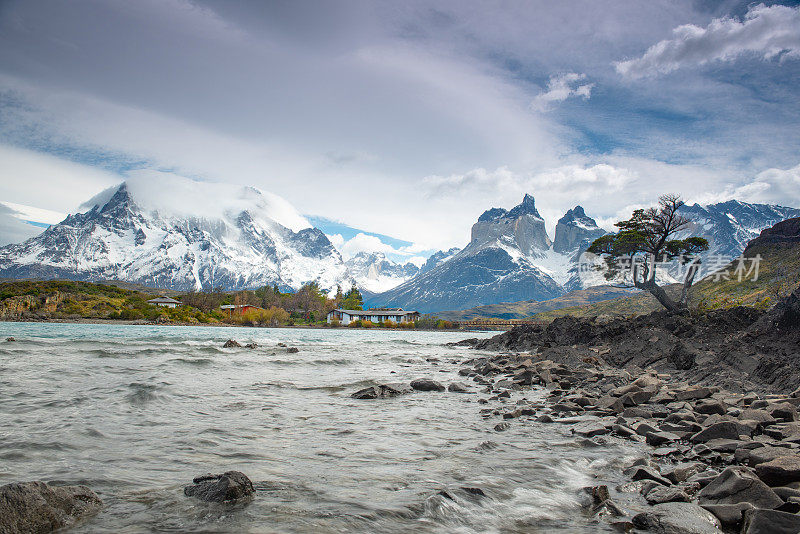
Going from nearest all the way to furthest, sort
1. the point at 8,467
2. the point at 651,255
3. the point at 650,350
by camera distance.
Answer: the point at 8,467, the point at 650,350, the point at 651,255

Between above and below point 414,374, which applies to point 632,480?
Result: above

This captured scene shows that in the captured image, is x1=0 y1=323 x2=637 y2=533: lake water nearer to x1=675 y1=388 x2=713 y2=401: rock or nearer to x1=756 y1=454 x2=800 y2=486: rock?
x1=756 y1=454 x2=800 y2=486: rock

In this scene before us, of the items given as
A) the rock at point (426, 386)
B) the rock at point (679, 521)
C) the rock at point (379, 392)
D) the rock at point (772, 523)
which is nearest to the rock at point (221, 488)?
the rock at point (679, 521)

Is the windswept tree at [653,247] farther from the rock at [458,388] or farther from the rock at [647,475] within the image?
the rock at [647,475]

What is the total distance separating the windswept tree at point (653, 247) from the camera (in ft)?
129

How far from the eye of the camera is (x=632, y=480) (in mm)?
6871

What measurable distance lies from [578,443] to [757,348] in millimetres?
13122

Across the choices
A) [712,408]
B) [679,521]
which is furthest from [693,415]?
[679,521]

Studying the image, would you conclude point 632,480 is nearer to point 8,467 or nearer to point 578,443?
point 578,443

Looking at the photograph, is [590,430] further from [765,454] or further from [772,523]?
[772,523]

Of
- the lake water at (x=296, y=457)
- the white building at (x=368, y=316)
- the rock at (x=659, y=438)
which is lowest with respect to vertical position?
the white building at (x=368, y=316)

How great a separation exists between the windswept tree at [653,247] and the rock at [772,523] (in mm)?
39103

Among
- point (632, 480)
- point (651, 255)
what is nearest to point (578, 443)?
point (632, 480)

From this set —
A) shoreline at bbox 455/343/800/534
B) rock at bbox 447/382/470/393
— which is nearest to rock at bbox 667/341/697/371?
shoreline at bbox 455/343/800/534
